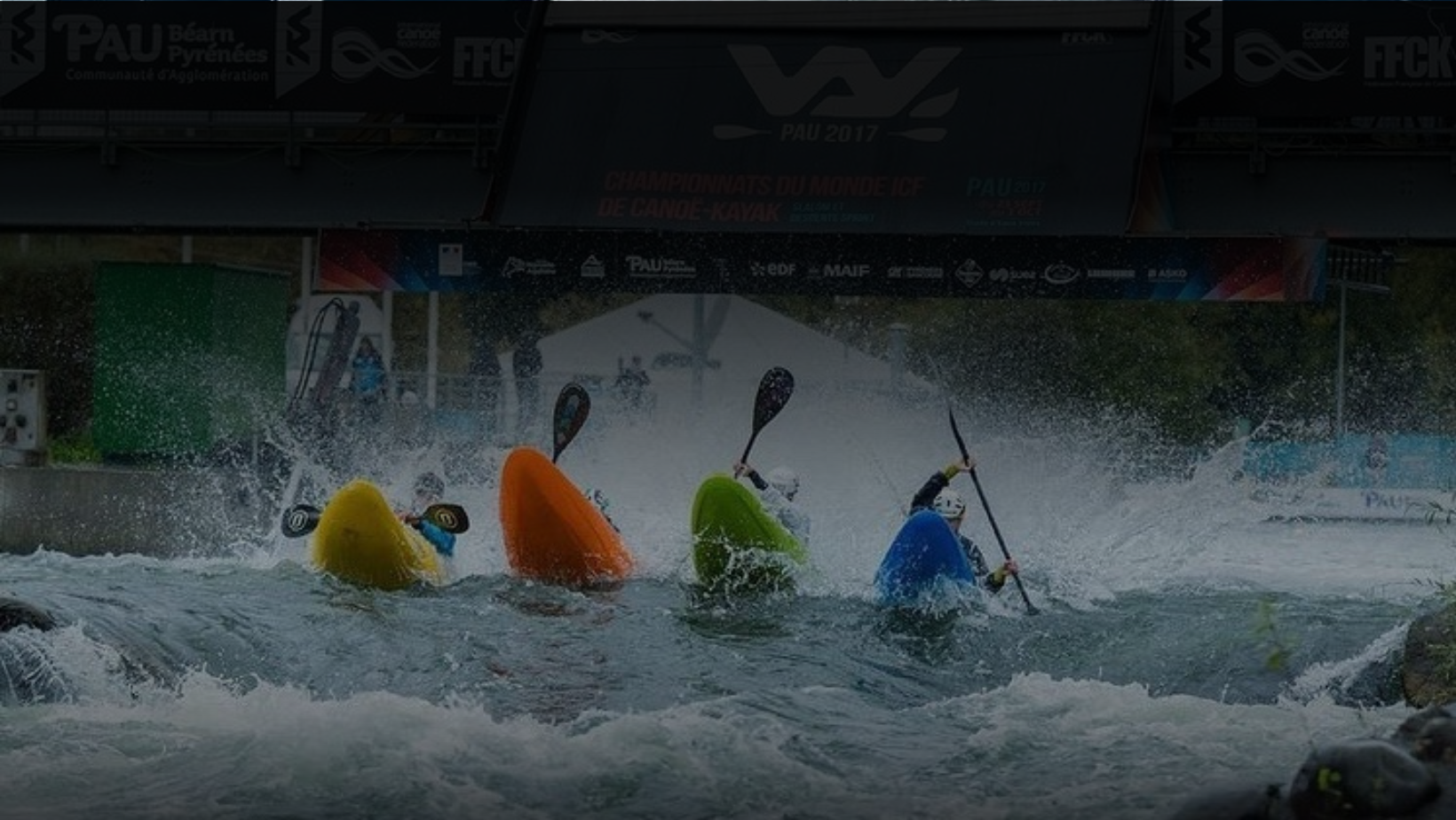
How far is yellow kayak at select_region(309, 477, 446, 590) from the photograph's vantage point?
1381 centimetres

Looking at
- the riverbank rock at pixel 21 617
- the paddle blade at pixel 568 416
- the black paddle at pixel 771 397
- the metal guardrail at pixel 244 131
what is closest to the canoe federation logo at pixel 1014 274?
the metal guardrail at pixel 244 131

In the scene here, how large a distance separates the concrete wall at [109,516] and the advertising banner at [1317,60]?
9.28m

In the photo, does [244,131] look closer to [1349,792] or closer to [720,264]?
[720,264]

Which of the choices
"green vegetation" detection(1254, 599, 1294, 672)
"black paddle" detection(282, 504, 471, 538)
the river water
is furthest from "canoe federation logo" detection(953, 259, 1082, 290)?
"black paddle" detection(282, 504, 471, 538)

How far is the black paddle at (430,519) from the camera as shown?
14.8 meters

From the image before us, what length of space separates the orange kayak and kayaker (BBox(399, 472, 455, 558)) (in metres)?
0.50

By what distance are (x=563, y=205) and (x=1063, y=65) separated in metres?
4.75

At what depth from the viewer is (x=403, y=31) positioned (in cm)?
1991

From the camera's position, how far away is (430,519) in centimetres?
1480

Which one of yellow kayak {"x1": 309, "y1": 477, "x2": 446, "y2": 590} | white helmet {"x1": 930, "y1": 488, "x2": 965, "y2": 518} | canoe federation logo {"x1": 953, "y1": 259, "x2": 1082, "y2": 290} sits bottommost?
yellow kayak {"x1": 309, "y1": 477, "x2": 446, "y2": 590}

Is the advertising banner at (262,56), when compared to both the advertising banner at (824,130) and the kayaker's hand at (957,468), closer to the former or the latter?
the advertising banner at (824,130)

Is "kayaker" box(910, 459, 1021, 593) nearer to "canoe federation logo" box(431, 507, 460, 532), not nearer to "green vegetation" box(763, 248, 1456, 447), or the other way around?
"canoe federation logo" box(431, 507, 460, 532)

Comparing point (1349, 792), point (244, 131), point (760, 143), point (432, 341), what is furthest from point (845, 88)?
point (1349, 792)

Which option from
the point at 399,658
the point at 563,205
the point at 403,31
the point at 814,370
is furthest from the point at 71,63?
the point at 399,658
